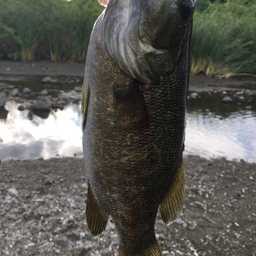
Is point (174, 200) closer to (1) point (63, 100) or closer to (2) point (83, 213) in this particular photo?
(2) point (83, 213)

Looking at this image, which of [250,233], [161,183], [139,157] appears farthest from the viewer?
[250,233]

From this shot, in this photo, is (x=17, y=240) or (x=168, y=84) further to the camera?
(x=17, y=240)

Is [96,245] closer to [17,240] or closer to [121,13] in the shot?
[17,240]

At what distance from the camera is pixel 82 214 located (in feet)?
11.3

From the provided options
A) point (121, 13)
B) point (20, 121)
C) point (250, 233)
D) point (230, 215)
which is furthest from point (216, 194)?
point (20, 121)

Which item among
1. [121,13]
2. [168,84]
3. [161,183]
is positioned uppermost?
[121,13]

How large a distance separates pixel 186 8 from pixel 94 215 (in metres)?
1.33

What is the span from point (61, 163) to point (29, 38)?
12.4 metres

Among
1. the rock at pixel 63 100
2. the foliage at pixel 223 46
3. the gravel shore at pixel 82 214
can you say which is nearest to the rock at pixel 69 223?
the gravel shore at pixel 82 214

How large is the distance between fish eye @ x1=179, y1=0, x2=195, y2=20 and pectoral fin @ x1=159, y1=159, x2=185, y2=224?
0.88m

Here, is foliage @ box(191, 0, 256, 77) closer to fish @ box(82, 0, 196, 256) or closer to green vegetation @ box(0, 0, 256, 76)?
green vegetation @ box(0, 0, 256, 76)

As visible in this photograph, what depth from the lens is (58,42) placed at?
15.9 metres

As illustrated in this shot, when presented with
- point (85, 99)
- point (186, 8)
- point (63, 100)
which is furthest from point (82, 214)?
point (63, 100)

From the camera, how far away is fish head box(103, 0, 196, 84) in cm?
121
